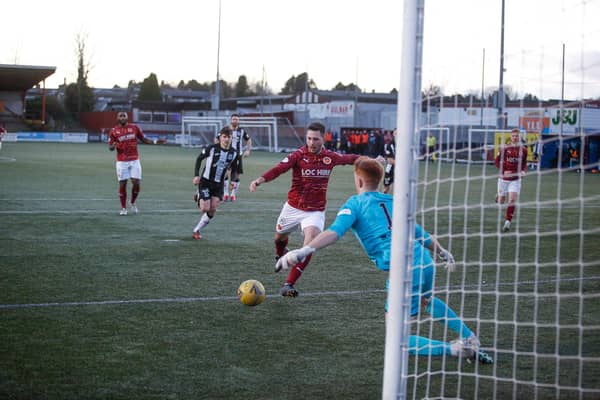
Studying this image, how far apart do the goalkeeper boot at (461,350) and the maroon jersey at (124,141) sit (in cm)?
1111

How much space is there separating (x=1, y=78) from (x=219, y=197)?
4856 centimetres

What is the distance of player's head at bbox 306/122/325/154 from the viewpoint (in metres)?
8.40

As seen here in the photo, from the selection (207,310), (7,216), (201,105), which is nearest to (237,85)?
(201,105)

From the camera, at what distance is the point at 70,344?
569 centimetres

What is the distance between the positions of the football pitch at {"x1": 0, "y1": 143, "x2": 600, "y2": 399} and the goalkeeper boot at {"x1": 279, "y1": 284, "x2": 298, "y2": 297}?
9 centimetres

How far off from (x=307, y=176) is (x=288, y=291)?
4.98 ft

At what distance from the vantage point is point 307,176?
28.0 feet

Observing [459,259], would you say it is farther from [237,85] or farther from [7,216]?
[237,85]

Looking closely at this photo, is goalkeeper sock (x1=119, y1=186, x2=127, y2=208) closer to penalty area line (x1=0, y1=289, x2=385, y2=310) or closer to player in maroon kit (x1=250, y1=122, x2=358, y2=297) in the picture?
player in maroon kit (x1=250, y1=122, x2=358, y2=297)

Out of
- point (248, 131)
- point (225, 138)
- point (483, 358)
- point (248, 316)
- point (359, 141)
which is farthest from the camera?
point (248, 131)

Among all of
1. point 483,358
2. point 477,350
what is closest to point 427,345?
point 477,350

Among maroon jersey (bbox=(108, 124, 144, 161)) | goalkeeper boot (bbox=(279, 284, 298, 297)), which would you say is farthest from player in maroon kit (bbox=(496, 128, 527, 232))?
maroon jersey (bbox=(108, 124, 144, 161))

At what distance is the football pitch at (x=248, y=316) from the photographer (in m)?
4.88

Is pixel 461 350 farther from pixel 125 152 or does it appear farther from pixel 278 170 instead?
pixel 125 152
